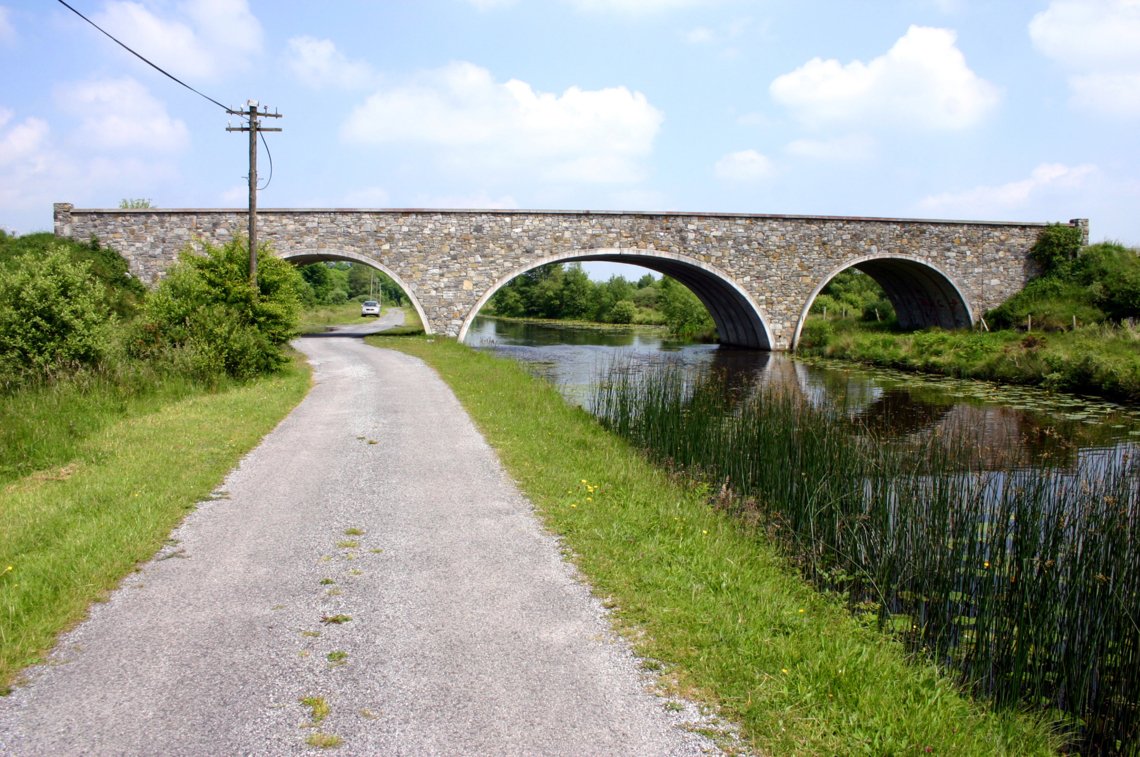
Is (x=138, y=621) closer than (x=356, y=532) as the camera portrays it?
Yes

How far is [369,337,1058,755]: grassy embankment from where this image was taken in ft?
10.9

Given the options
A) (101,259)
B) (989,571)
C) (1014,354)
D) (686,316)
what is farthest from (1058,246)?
(101,259)

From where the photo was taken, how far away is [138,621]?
4.26 metres

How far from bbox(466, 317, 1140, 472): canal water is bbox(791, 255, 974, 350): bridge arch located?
5664mm

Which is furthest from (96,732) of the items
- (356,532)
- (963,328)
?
(963,328)

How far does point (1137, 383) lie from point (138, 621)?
21165 mm

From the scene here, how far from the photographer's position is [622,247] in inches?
1177

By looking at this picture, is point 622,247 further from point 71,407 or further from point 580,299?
point 580,299

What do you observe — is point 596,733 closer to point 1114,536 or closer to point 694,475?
point 1114,536

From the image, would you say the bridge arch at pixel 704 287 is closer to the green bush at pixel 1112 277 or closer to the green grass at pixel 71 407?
the green bush at pixel 1112 277

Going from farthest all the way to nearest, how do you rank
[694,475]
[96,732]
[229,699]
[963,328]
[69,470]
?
1. [963,328]
2. [694,475]
3. [69,470]
4. [229,699]
5. [96,732]

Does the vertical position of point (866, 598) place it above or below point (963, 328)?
below

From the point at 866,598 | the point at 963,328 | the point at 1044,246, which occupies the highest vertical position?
the point at 1044,246

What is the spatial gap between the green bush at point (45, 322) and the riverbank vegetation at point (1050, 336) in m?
22.5
